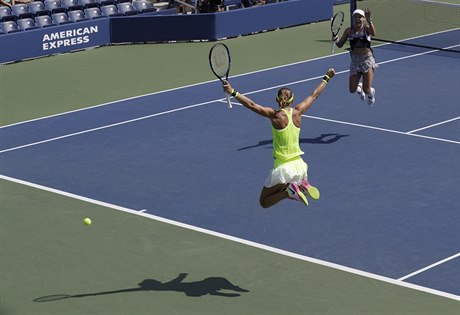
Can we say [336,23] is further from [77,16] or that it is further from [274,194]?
[77,16]

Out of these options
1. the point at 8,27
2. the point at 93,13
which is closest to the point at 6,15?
the point at 8,27

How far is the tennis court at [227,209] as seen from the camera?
63.5 feet

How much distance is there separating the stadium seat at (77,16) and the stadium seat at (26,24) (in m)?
1.59

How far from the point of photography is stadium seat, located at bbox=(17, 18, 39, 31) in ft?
127

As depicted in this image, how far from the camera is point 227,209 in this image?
23.7 meters

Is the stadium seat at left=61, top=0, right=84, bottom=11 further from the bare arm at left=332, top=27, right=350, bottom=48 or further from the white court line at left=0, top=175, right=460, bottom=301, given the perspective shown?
the white court line at left=0, top=175, right=460, bottom=301

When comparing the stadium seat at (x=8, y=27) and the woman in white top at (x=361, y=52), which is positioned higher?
the woman in white top at (x=361, y=52)

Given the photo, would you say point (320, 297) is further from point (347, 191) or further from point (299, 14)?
point (299, 14)

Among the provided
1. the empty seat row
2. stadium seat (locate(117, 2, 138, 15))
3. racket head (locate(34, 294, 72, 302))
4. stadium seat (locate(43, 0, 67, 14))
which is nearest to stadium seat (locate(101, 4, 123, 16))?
the empty seat row

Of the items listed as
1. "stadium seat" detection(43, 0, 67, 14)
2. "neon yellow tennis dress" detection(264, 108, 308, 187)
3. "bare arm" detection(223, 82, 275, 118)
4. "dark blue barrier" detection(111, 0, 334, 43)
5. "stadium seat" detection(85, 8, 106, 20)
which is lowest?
"dark blue barrier" detection(111, 0, 334, 43)

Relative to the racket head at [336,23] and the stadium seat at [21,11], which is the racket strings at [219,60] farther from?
the stadium seat at [21,11]

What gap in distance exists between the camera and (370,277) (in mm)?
19797

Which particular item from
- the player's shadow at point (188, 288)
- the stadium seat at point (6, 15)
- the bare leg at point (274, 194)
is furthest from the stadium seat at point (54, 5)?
the bare leg at point (274, 194)

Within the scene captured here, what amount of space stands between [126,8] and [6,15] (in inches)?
187
